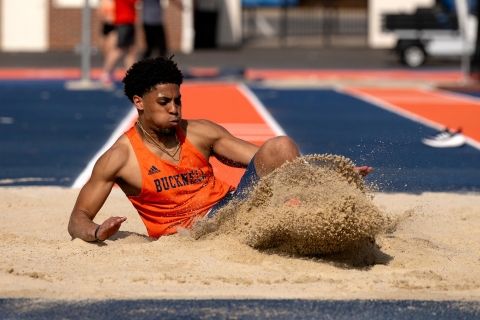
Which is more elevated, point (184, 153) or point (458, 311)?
point (184, 153)

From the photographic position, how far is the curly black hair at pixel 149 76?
5.57m

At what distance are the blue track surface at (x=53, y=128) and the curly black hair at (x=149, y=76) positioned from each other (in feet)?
9.00

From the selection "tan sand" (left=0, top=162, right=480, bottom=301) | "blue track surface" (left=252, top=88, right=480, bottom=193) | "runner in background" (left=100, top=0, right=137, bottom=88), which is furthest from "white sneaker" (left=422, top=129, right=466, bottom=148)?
"runner in background" (left=100, top=0, right=137, bottom=88)

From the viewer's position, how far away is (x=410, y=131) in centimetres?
1192

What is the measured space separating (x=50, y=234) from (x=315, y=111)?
9064mm

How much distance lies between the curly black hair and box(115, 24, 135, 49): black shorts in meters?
11.8

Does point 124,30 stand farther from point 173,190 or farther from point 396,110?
point 173,190

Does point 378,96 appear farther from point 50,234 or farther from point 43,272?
point 43,272

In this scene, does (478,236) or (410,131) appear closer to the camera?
(478,236)

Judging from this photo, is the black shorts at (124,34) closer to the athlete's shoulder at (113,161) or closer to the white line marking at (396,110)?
the white line marking at (396,110)

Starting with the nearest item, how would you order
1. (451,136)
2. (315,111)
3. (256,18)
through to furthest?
(451,136) < (315,111) < (256,18)

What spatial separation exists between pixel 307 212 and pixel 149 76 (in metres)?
1.33

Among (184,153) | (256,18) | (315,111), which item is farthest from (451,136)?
(256,18)

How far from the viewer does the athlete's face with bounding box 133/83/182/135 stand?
553 centimetres
